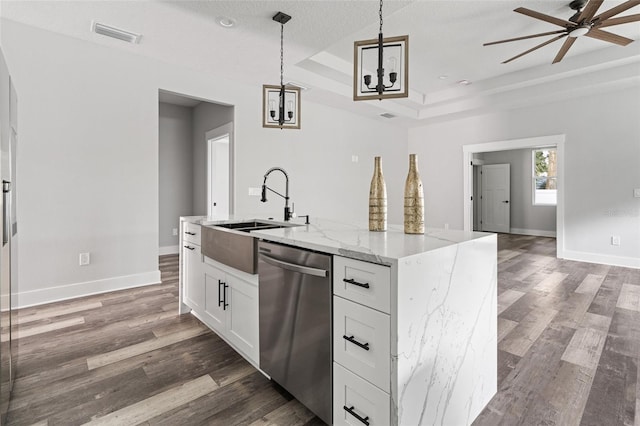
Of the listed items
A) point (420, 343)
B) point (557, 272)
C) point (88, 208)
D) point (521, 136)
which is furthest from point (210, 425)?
point (521, 136)

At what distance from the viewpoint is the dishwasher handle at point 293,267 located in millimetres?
1348

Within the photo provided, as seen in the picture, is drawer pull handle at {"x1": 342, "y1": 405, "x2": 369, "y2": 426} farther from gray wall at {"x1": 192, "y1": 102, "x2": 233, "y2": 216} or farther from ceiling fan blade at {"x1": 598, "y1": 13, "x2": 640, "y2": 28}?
gray wall at {"x1": 192, "y1": 102, "x2": 233, "y2": 216}

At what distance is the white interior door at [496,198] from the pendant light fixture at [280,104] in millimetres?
7760

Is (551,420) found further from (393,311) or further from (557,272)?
(557,272)

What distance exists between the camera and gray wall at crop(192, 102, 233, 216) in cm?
518

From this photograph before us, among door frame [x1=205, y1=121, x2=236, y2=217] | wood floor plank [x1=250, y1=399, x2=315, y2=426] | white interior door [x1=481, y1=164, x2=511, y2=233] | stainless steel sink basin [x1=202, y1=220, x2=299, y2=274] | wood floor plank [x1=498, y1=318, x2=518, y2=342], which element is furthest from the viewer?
white interior door [x1=481, y1=164, x2=511, y2=233]

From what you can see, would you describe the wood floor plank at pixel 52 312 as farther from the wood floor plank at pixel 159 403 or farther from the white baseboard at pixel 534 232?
the white baseboard at pixel 534 232

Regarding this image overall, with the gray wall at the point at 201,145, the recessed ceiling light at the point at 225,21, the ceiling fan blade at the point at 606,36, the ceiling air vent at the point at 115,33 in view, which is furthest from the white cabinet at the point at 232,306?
the ceiling fan blade at the point at 606,36

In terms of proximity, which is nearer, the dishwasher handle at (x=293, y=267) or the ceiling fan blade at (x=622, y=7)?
the dishwasher handle at (x=293, y=267)

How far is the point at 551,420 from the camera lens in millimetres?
1493

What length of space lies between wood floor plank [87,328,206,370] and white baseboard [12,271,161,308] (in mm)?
1428

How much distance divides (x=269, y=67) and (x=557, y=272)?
15.1ft

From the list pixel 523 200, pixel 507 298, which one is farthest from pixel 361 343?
pixel 523 200

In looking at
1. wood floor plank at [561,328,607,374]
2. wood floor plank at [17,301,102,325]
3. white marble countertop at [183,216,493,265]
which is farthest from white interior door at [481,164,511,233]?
wood floor plank at [17,301,102,325]
